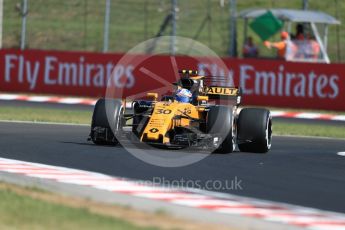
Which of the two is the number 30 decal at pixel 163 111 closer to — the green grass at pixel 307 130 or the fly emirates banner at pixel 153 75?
the green grass at pixel 307 130

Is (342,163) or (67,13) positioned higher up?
(67,13)

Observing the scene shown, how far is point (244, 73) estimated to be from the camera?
26641 mm

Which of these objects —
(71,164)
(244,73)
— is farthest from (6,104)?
(71,164)

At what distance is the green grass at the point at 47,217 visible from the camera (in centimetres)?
789

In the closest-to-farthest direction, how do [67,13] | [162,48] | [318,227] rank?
[318,227]
[162,48]
[67,13]

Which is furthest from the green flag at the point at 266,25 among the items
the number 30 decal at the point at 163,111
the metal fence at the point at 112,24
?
the number 30 decal at the point at 163,111

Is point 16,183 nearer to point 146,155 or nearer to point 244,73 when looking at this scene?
point 146,155

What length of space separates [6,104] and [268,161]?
43.3 ft

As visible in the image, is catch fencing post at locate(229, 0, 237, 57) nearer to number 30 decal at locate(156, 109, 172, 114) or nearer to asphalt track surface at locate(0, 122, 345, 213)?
asphalt track surface at locate(0, 122, 345, 213)

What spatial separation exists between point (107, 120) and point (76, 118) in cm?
808

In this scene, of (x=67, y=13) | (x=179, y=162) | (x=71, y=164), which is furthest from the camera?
(x=67, y=13)

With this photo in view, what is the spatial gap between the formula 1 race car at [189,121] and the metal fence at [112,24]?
1711 centimetres

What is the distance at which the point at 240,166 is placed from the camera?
43.2 ft

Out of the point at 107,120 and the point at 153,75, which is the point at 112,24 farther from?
the point at 107,120
